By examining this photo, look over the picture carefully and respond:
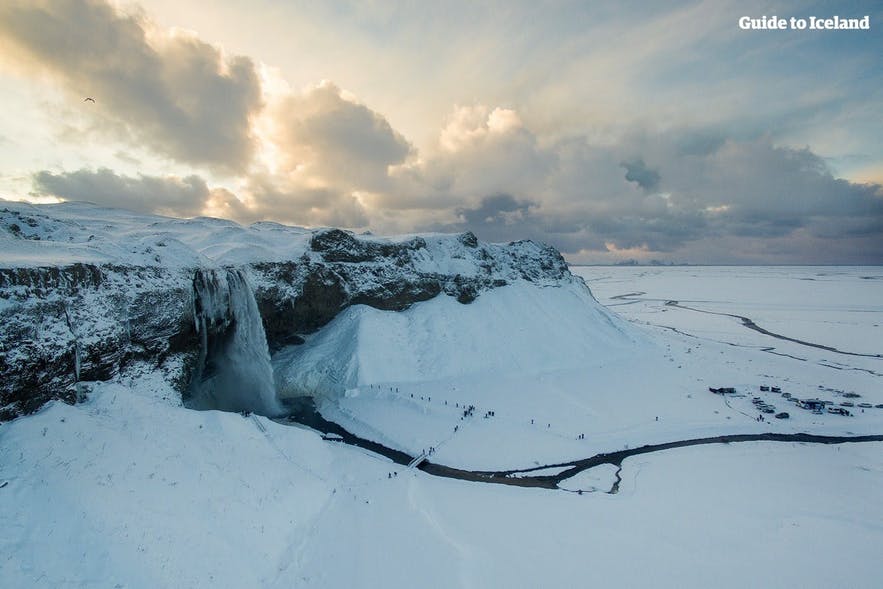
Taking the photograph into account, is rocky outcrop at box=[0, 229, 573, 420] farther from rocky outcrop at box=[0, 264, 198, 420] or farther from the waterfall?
the waterfall

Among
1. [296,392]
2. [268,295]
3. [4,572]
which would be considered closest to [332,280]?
[268,295]

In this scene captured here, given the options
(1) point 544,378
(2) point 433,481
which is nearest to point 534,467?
(2) point 433,481

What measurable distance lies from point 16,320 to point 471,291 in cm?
5095

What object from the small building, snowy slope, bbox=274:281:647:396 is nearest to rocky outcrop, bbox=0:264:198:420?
snowy slope, bbox=274:281:647:396

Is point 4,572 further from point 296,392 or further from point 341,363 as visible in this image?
point 341,363

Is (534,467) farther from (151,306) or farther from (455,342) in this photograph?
(151,306)

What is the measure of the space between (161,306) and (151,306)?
79cm

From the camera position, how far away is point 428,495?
24.4m

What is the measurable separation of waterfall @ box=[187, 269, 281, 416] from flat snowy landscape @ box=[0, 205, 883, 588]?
6.69 ft

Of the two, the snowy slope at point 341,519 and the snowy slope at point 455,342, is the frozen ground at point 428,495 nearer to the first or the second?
the snowy slope at point 341,519

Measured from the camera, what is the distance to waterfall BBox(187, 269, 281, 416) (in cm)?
3378

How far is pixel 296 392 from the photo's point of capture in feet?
133

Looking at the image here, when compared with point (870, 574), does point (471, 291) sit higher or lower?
higher

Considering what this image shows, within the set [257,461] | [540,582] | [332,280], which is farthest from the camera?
[332,280]
